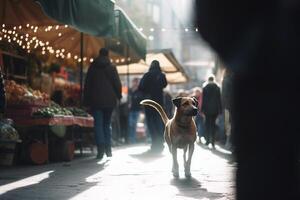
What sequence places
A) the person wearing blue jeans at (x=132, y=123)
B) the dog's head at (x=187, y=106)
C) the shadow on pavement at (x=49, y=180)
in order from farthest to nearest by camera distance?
the person wearing blue jeans at (x=132, y=123) < the dog's head at (x=187, y=106) < the shadow on pavement at (x=49, y=180)

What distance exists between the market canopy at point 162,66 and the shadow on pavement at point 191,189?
457 inches

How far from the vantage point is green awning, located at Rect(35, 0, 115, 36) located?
9.15 meters

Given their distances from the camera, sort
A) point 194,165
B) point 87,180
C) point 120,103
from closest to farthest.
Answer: point 87,180 → point 194,165 → point 120,103

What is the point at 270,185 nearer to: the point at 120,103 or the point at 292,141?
the point at 292,141

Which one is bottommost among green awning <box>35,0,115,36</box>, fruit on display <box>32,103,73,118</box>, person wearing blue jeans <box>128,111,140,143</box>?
person wearing blue jeans <box>128,111,140,143</box>

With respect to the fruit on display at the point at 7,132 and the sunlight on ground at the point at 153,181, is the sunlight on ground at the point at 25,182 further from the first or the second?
the fruit on display at the point at 7,132

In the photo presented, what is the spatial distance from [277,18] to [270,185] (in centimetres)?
110

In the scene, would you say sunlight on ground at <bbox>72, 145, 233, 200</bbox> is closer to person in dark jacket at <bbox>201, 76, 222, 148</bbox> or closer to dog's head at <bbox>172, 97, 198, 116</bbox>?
dog's head at <bbox>172, 97, 198, 116</bbox>

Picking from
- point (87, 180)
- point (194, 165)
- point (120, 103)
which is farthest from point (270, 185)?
point (120, 103)

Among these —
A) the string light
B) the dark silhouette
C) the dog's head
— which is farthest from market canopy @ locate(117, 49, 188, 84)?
the dark silhouette

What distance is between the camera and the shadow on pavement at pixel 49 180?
616 cm

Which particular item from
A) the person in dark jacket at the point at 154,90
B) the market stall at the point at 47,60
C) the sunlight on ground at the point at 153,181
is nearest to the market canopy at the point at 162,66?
the market stall at the point at 47,60

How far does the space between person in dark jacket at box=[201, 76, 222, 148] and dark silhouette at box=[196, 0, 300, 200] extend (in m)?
11.3

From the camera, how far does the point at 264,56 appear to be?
375cm
